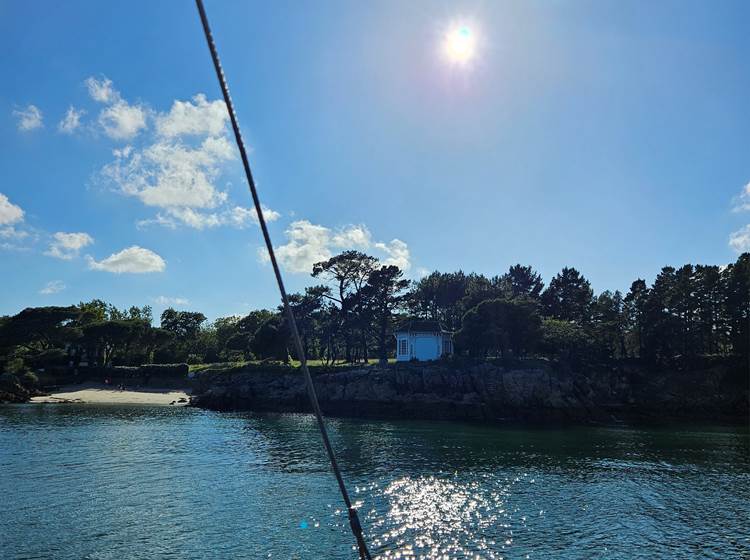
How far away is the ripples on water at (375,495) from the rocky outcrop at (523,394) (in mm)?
15754

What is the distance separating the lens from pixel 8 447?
3691cm

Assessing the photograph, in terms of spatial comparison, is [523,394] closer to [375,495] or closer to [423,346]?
[423,346]

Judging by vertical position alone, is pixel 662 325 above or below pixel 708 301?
below

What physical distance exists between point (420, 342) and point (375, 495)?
164 ft

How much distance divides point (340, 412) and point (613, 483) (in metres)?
40.8

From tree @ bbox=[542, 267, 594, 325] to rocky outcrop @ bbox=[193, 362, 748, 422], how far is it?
74.4 ft

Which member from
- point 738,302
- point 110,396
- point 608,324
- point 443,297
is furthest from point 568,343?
point 110,396

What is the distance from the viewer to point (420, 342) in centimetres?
7500

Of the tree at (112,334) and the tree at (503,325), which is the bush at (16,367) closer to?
the tree at (112,334)

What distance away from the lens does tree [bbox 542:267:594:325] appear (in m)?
90.1

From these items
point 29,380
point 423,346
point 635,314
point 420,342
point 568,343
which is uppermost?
point 635,314

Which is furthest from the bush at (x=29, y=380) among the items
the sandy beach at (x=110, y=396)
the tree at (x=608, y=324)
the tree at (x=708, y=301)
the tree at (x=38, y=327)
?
the tree at (x=708, y=301)

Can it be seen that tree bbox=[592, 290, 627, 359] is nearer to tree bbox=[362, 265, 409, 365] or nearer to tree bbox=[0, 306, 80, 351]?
tree bbox=[362, 265, 409, 365]

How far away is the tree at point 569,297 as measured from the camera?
90125 mm
